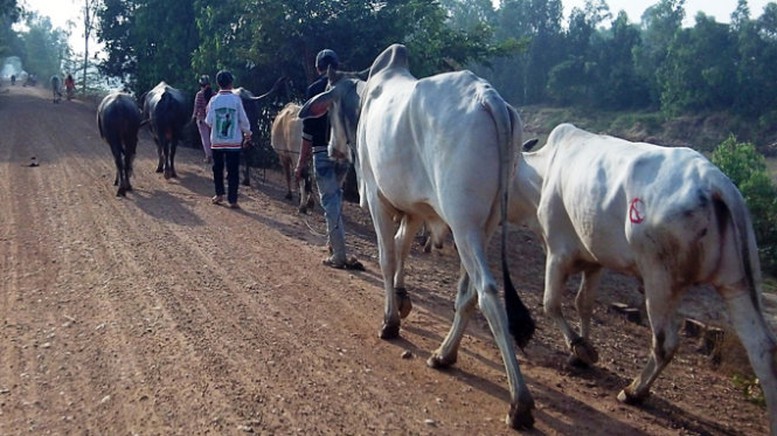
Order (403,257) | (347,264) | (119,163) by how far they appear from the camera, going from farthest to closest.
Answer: (119,163), (347,264), (403,257)

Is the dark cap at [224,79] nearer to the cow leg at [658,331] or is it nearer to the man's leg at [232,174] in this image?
the man's leg at [232,174]

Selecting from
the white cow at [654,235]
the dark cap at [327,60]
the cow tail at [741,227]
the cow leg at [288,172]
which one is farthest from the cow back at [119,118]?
the cow tail at [741,227]

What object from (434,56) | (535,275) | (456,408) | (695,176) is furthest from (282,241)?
(434,56)

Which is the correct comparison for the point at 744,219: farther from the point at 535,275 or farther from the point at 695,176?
the point at 535,275

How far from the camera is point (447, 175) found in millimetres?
4656

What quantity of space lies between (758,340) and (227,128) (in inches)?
305

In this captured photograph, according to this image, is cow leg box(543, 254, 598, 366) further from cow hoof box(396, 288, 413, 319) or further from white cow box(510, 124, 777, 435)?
cow hoof box(396, 288, 413, 319)

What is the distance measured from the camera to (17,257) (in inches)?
310

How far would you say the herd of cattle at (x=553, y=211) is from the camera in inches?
174

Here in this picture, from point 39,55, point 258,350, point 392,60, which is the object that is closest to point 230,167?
point 392,60

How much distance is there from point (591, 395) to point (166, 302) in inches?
139

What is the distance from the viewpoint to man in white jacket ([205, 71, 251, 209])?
1046cm

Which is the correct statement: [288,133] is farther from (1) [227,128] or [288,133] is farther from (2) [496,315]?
(2) [496,315]

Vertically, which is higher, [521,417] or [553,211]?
[553,211]
